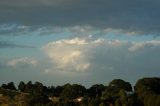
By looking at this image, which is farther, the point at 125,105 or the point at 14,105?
the point at 14,105

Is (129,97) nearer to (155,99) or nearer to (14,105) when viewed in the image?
(155,99)

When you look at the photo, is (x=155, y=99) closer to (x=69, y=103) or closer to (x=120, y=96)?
(x=120, y=96)

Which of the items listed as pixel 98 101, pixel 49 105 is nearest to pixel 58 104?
pixel 49 105

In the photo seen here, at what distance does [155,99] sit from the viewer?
191 m

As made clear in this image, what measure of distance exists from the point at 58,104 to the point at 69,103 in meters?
7.17

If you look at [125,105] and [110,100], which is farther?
[110,100]

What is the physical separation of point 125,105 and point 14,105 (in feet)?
158

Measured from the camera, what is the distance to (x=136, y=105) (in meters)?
191

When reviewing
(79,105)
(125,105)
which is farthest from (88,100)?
(125,105)

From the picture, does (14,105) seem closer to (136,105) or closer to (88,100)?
(88,100)

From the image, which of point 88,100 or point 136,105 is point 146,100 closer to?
point 136,105

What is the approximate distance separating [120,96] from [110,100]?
4513mm

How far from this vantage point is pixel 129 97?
19438 cm

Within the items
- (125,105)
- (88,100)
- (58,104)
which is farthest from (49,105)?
(125,105)
